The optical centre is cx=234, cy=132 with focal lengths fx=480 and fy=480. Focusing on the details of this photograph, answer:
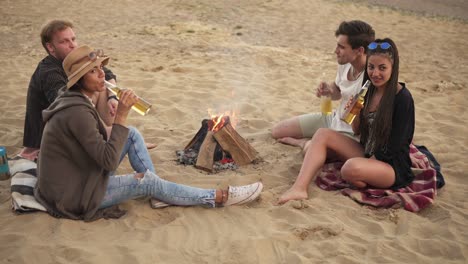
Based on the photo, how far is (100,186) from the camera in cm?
347

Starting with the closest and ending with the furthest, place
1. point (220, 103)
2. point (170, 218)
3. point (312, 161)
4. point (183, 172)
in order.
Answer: point (170, 218) → point (312, 161) → point (183, 172) → point (220, 103)

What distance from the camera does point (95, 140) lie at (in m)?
3.20

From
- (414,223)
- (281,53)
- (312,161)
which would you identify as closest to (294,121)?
(312,161)

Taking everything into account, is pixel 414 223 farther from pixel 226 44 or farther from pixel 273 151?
pixel 226 44

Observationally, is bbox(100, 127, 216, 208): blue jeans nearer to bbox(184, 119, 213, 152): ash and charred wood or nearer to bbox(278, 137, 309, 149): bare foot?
bbox(184, 119, 213, 152): ash and charred wood

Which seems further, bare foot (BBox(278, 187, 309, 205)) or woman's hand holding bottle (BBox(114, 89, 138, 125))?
bare foot (BBox(278, 187, 309, 205))

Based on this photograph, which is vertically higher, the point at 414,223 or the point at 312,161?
the point at 312,161

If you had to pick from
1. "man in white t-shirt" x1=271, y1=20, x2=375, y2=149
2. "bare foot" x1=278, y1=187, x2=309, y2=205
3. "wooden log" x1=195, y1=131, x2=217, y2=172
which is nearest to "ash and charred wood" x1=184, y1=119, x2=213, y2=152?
"wooden log" x1=195, y1=131, x2=217, y2=172

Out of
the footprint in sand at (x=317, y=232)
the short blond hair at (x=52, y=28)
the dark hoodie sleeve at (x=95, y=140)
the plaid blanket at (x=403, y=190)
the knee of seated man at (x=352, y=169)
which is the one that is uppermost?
the short blond hair at (x=52, y=28)

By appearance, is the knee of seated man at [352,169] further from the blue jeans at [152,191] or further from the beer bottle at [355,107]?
the blue jeans at [152,191]

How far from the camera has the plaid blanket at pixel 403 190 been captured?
402 cm

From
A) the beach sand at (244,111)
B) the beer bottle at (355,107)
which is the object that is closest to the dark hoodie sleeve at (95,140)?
the beach sand at (244,111)

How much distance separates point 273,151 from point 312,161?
0.96m

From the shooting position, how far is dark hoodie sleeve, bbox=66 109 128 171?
3.18 metres
